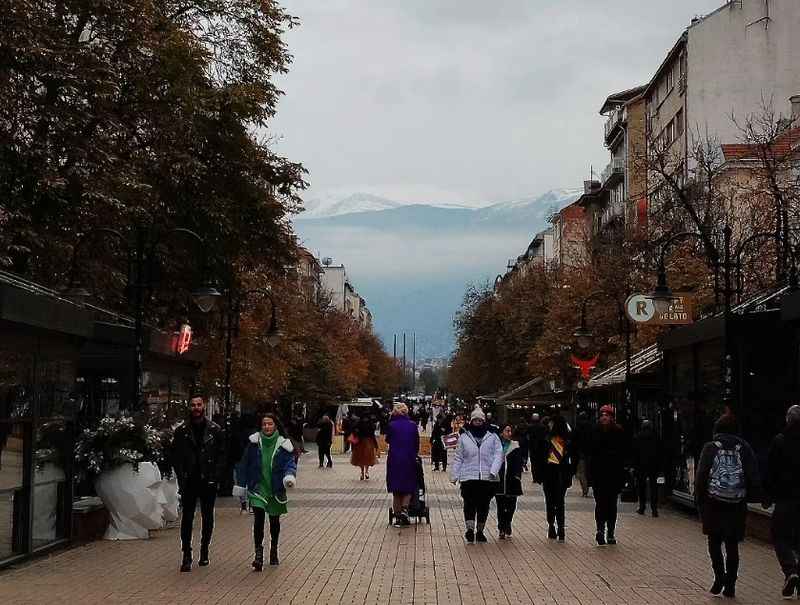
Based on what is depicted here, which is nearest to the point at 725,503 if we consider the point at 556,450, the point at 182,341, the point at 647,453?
the point at 556,450

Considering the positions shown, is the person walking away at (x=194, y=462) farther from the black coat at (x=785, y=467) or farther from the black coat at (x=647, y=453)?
the black coat at (x=647, y=453)

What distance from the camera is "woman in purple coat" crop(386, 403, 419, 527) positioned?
68.3 feet

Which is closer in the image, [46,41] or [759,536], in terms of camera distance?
[759,536]

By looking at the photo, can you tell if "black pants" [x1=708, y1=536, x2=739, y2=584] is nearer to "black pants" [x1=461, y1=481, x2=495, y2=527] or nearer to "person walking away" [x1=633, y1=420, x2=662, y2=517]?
"black pants" [x1=461, y1=481, x2=495, y2=527]

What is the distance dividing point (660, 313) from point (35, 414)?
12677 millimetres

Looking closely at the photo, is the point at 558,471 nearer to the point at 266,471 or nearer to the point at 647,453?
the point at 266,471

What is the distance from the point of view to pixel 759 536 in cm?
1923

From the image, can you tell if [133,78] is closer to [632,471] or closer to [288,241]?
[288,241]

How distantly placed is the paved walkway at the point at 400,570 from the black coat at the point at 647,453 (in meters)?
1.71

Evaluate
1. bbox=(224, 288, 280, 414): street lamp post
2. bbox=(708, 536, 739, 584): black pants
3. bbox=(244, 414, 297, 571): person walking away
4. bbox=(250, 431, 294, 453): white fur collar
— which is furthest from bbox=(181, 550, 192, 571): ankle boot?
bbox=(224, 288, 280, 414): street lamp post

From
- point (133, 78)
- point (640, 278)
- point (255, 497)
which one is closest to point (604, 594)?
point (255, 497)

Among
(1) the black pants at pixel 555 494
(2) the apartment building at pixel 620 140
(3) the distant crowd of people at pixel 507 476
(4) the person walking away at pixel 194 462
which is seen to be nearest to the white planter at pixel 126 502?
(3) the distant crowd of people at pixel 507 476

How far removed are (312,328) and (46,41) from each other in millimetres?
44182

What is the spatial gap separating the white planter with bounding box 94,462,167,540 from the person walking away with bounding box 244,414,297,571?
447 cm
